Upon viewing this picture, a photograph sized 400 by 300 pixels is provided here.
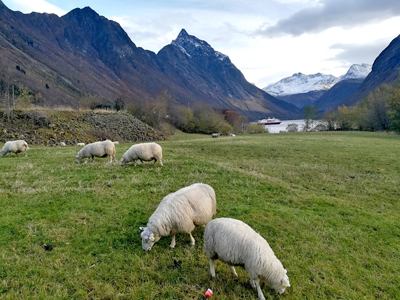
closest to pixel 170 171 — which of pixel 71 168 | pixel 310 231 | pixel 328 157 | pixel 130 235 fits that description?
pixel 71 168

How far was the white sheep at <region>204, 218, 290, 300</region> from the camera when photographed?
16.6ft

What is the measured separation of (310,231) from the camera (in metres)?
8.20

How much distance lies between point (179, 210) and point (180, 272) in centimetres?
178

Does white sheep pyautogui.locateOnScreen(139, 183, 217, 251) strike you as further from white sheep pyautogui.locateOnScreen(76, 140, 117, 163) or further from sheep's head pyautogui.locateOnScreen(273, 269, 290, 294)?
white sheep pyautogui.locateOnScreen(76, 140, 117, 163)

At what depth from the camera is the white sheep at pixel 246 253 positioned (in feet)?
16.6

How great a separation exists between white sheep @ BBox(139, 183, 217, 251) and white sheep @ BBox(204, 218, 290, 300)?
1288mm

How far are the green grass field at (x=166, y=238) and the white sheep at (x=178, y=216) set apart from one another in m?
0.44

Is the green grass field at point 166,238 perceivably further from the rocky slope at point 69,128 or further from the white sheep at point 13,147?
the rocky slope at point 69,128

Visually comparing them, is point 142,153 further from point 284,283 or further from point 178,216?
Result: point 284,283

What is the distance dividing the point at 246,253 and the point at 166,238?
10.2 feet

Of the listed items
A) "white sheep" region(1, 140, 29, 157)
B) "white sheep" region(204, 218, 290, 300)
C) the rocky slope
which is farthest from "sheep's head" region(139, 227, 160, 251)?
the rocky slope

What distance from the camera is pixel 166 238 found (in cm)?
739

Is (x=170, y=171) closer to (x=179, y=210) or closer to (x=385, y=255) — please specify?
(x=179, y=210)

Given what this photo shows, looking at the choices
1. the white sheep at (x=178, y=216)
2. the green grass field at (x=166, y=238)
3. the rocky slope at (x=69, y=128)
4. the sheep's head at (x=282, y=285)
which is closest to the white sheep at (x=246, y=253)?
the sheep's head at (x=282, y=285)
